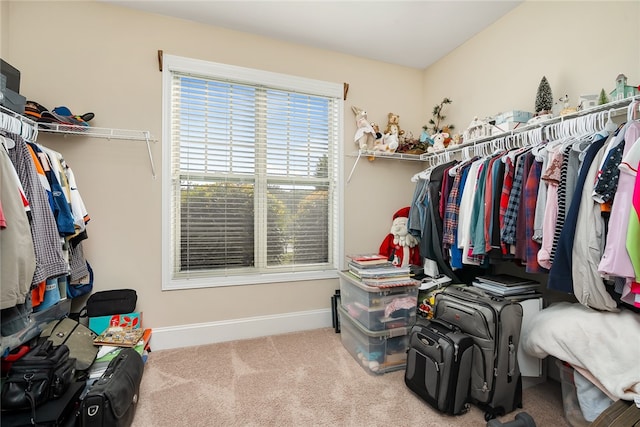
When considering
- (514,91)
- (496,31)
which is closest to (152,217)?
(514,91)

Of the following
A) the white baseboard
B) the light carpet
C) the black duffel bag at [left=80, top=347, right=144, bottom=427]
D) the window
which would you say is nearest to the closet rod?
the window

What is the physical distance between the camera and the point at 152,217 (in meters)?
2.32

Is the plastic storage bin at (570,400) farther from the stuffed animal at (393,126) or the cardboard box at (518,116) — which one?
the stuffed animal at (393,126)

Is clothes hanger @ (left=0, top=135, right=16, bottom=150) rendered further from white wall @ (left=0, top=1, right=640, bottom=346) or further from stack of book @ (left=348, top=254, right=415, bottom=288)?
stack of book @ (left=348, top=254, right=415, bottom=288)

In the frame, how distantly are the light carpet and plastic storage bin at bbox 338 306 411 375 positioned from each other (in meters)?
0.05

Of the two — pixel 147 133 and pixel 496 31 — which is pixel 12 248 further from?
pixel 496 31

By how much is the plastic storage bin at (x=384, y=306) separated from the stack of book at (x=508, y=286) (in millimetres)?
434

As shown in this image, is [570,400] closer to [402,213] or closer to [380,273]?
[380,273]

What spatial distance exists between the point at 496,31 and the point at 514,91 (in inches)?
22.4

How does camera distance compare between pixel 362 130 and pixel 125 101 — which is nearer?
pixel 125 101

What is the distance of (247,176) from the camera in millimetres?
2582

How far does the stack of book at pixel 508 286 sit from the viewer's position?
5.93 ft

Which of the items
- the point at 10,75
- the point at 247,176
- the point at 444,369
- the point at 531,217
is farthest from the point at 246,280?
the point at 531,217

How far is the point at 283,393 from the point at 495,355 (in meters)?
1.22
